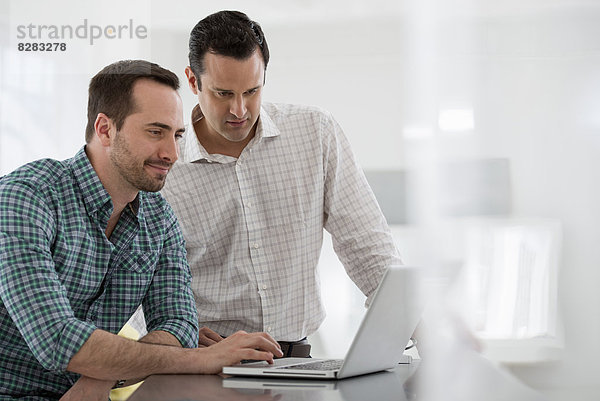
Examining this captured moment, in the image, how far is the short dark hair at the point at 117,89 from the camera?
156 centimetres

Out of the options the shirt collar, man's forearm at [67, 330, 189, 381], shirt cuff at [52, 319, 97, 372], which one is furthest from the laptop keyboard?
the shirt collar

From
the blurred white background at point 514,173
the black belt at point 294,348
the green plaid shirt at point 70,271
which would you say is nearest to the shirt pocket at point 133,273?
the green plaid shirt at point 70,271

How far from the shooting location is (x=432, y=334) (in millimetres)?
1028

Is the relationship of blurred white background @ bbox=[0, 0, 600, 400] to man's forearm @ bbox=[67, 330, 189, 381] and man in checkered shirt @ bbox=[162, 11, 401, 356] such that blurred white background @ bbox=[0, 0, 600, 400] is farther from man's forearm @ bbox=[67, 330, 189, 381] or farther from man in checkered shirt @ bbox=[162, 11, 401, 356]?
man in checkered shirt @ bbox=[162, 11, 401, 356]

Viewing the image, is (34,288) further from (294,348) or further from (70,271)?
(294,348)

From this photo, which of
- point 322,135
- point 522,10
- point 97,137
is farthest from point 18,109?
point 522,10

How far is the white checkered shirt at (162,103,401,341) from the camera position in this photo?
1.68 meters

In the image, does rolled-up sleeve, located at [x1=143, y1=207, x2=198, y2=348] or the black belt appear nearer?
rolled-up sleeve, located at [x1=143, y1=207, x2=198, y2=348]

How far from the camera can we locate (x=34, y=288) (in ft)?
4.02

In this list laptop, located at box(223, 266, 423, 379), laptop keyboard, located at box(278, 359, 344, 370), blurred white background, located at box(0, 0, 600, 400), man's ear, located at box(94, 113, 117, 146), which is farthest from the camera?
man's ear, located at box(94, 113, 117, 146)

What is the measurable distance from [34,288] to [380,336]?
580 millimetres

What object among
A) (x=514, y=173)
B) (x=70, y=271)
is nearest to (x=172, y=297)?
(x=70, y=271)

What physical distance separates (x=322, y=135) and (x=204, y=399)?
3.06 ft

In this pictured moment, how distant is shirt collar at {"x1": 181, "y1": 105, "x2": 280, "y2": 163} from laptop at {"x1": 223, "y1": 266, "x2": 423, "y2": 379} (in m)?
0.63
